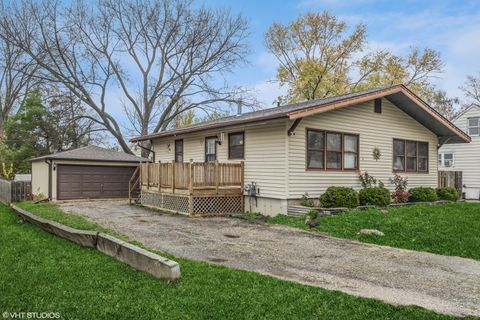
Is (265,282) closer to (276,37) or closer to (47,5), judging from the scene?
(47,5)

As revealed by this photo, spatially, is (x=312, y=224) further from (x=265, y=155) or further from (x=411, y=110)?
(x=411, y=110)

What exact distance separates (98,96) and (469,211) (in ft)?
85.3

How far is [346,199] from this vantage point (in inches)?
470

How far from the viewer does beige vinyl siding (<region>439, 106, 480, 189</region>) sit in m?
20.2

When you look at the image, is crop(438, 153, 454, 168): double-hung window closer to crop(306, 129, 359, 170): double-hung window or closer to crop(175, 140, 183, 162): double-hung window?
crop(306, 129, 359, 170): double-hung window

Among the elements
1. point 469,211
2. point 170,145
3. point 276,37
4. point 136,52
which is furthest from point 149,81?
point 469,211

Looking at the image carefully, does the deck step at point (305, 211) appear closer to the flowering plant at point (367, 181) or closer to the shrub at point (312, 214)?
the shrub at point (312, 214)

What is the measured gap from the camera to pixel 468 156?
20594 millimetres

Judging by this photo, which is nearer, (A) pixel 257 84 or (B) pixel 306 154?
(B) pixel 306 154

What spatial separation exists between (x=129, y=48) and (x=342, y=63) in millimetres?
16492

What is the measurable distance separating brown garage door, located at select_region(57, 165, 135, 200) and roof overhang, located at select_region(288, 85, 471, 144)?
1207 centimetres

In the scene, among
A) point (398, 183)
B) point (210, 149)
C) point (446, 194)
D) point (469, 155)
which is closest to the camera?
point (398, 183)

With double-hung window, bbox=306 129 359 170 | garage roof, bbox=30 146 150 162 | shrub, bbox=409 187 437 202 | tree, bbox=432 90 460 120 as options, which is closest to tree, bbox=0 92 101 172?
garage roof, bbox=30 146 150 162

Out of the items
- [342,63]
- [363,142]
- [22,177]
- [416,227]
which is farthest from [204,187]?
[342,63]
